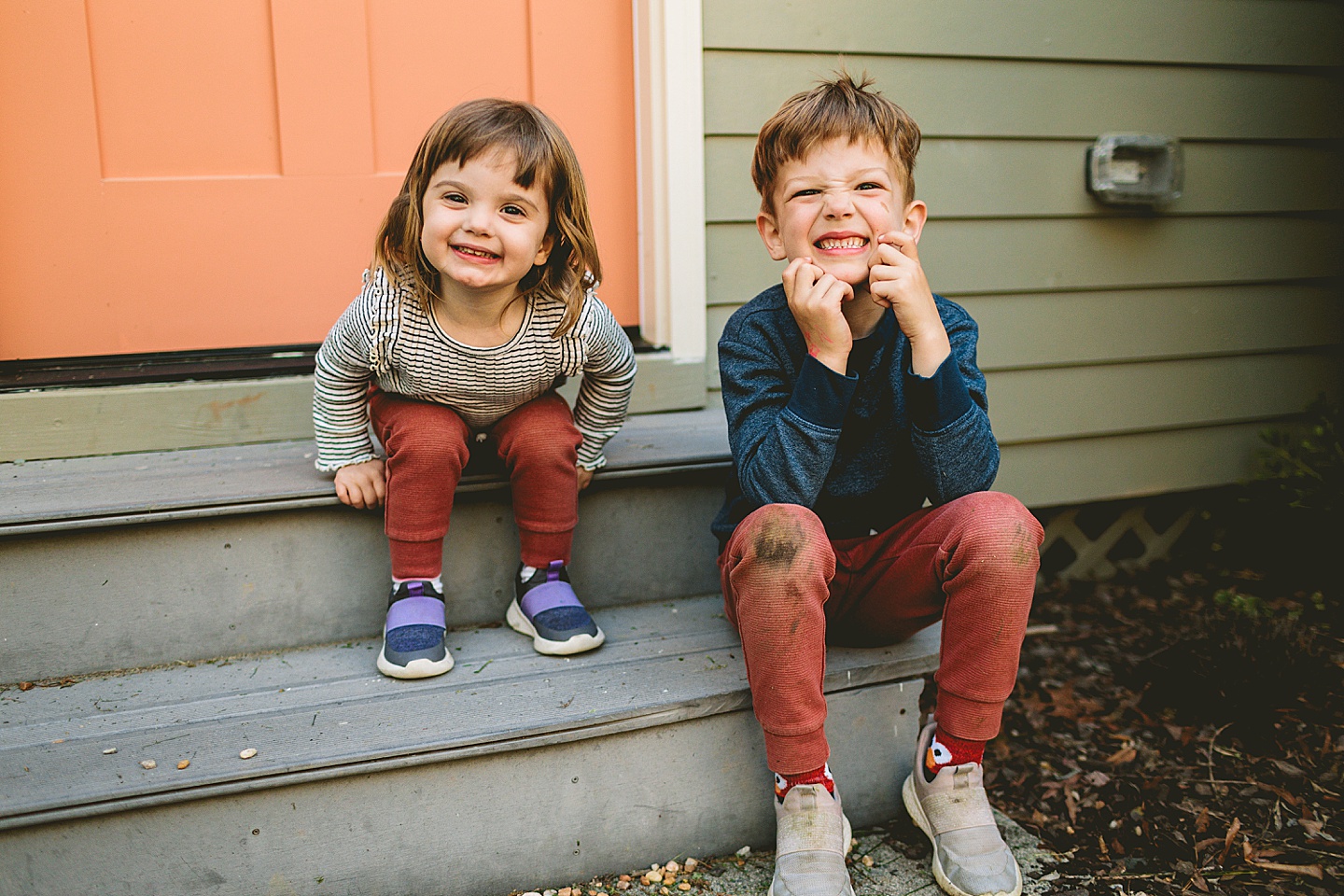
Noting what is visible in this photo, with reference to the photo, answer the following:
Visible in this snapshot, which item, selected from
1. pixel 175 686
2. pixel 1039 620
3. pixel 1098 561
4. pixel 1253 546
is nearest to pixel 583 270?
pixel 175 686

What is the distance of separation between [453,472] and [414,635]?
29 centimetres

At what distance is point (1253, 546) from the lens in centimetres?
300

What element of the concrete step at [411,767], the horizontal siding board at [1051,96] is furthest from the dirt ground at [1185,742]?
the horizontal siding board at [1051,96]

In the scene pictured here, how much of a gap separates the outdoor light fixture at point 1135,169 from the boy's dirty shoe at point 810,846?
1947 millimetres

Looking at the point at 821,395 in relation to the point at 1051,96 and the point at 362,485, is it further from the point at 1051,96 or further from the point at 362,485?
the point at 1051,96

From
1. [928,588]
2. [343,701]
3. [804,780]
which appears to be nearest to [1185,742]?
[928,588]

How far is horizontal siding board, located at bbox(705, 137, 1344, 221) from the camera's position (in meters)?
2.38

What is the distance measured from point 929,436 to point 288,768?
1.05m

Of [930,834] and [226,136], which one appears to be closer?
[930,834]

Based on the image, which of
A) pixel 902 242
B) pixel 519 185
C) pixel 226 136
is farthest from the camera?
pixel 226 136

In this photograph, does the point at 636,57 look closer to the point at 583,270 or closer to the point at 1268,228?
the point at 583,270

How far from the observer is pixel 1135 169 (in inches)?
106

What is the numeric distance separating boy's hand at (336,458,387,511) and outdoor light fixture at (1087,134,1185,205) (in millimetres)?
2039

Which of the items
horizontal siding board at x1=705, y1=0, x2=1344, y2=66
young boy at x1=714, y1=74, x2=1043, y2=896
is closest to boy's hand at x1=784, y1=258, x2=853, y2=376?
young boy at x1=714, y1=74, x2=1043, y2=896
